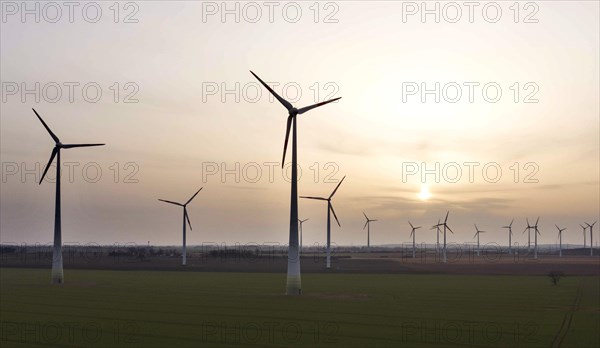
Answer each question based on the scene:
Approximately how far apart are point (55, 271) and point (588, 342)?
6494 centimetres

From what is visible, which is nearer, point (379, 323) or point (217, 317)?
point (379, 323)

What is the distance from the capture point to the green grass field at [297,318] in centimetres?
3538

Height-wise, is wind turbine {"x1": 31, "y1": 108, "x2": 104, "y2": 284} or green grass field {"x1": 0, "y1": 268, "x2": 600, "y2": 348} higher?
wind turbine {"x1": 31, "y1": 108, "x2": 104, "y2": 284}

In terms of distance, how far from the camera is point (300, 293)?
6600 cm

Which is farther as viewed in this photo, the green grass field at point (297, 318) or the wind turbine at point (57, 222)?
the wind turbine at point (57, 222)

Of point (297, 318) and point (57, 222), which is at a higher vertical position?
point (57, 222)

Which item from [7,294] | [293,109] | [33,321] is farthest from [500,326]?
[7,294]

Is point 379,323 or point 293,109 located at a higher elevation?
point 293,109

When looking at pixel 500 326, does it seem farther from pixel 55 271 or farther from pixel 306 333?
pixel 55 271

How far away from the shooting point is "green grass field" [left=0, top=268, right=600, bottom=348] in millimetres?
35375

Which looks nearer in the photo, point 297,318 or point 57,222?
point 297,318

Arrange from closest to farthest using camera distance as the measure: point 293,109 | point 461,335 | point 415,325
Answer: point 461,335, point 415,325, point 293,109

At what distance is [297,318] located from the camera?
4556 cm

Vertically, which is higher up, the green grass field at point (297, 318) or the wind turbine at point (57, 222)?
the wind turbine at point (57, 222)
